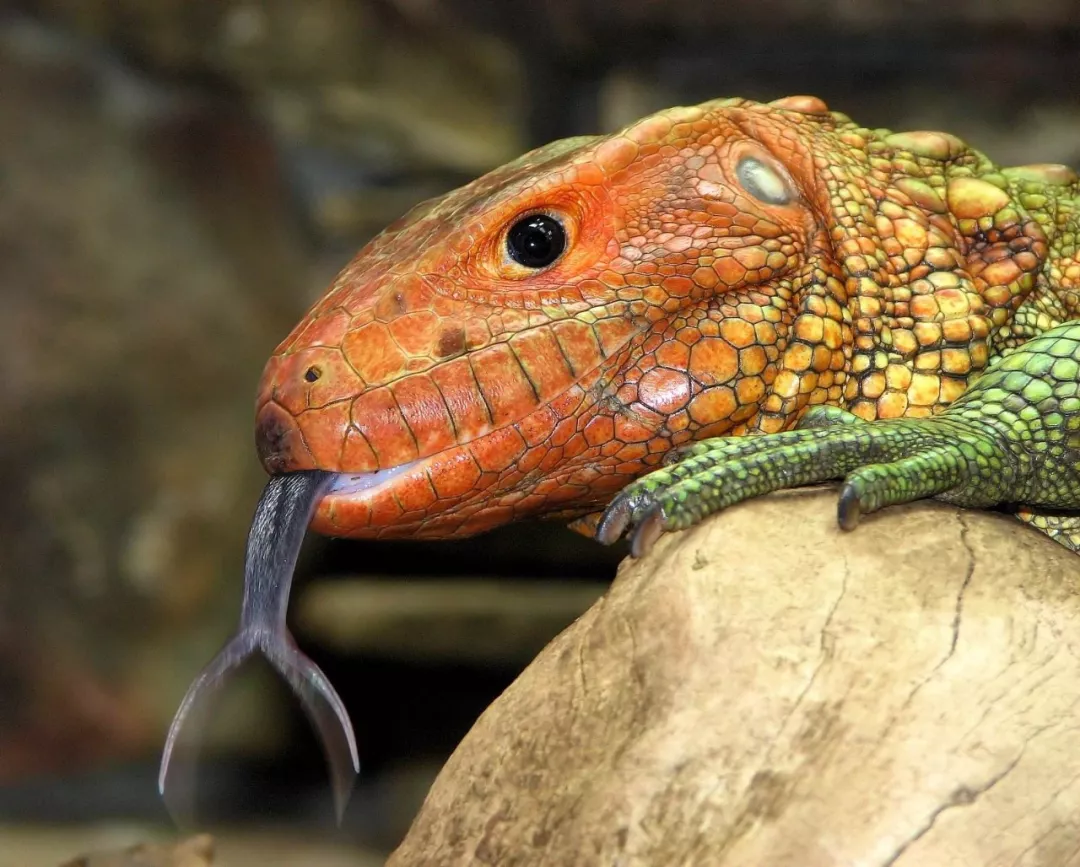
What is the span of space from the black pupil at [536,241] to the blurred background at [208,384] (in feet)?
10.4

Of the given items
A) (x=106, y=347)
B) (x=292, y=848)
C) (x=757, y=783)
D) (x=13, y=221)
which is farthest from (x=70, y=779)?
(x=757, y=783)

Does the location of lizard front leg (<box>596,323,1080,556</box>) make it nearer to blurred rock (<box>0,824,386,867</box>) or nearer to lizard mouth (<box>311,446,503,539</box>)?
lizard mouth (<box>311,446,503,539</box>)

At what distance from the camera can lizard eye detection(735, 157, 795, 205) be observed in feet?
7.36

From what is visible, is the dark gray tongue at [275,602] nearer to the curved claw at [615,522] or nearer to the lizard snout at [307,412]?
the lizard snout at [307,412]

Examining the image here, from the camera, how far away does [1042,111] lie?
476cm

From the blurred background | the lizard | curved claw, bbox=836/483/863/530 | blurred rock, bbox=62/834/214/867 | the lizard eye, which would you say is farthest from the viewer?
the blurred background

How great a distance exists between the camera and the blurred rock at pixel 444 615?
17.7 ft

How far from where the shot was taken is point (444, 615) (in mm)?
5410

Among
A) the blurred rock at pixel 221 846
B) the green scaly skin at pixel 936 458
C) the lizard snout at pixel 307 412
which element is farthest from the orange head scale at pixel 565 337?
the blurred rock at pixel 221 846

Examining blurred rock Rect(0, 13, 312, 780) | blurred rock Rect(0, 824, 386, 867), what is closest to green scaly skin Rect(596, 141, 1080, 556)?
blurred rock Rect(0, 824, 386, 867)

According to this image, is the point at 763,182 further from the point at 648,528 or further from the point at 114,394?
the point at 114,394

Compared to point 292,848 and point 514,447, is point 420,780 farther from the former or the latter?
point 514,447

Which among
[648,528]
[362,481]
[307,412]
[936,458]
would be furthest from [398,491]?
[936,458]

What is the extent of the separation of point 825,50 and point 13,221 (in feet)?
11.9
